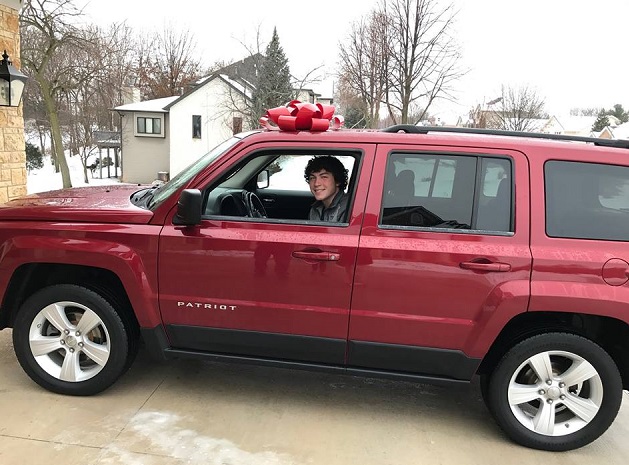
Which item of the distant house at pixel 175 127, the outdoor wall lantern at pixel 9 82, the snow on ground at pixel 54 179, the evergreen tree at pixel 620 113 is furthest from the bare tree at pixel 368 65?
the evergreen tree at pixel 620 113

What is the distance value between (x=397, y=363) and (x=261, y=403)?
3.25 feet

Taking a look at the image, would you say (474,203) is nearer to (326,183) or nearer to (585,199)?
(585,199)

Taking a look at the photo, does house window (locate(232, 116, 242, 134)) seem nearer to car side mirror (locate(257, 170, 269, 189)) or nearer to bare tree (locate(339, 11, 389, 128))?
bare tree (locate(339, 11, 389, 128))

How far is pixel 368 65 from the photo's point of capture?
827 inches

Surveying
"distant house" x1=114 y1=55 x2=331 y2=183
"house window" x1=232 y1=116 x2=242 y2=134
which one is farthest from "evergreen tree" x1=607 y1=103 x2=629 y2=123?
"house window" x1=232 y1=116 x2=242 y2=134

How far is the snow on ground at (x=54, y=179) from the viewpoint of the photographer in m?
23.0

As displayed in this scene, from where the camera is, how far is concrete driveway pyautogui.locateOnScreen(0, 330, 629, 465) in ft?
8.93

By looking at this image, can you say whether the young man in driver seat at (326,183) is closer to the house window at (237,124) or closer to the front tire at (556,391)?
the front tire at (556,391)

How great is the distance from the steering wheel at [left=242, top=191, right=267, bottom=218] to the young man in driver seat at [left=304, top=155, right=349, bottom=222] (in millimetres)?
556

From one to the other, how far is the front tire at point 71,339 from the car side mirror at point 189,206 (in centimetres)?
83

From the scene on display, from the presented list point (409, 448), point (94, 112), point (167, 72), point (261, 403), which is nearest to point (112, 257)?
point (261, 403)

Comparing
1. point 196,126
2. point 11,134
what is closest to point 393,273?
point 11,134

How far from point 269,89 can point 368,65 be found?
508 centimetres

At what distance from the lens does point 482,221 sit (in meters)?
2.84
